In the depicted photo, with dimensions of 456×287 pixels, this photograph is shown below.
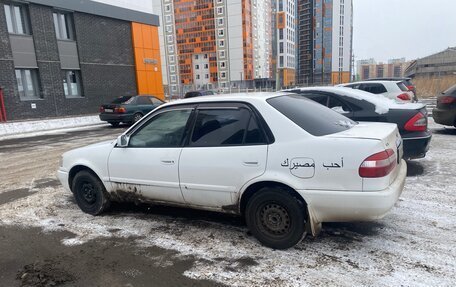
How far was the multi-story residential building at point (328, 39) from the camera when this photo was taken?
105 meters

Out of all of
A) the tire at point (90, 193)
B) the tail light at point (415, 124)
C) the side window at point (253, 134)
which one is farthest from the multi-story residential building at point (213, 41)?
the side window at point (253, 134)

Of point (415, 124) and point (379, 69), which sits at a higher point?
point (379, 69)

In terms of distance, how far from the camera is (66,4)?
65.0 ft

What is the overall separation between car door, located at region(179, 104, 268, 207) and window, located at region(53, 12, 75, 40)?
781 inches

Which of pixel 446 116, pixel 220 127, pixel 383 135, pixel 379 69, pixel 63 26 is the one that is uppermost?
pixel 63 26

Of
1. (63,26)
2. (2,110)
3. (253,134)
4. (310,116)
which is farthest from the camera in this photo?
(63,26)

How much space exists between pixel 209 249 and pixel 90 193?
2.12 metres

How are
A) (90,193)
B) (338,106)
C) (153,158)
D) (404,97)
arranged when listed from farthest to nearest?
(404,97), (338,106), (90,193), (153,158)

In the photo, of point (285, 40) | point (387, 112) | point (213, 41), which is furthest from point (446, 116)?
point (285, 40)

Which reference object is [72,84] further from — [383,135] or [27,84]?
[383,135]

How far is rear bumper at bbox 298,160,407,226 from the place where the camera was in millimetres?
3029

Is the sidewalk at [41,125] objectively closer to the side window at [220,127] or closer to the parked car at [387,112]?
the side window at [220,127]

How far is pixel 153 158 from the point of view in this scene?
4.04m

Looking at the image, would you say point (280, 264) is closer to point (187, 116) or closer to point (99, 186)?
point (187, 116)
